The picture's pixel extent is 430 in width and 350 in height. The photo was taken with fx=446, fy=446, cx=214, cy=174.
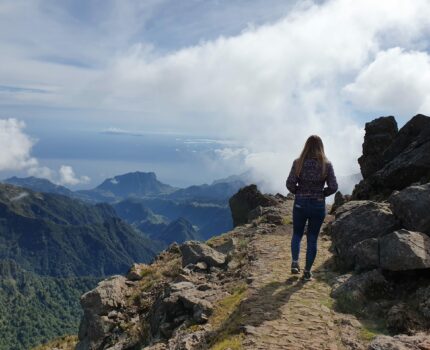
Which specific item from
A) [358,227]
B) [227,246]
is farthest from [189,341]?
[227,246]

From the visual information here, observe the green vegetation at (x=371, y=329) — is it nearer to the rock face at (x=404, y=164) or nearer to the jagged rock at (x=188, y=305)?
the jagged rock at (x=188, y=305)

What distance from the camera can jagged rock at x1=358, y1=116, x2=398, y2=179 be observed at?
124ft

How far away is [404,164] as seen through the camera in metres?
26.9

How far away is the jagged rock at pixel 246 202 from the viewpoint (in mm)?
48375

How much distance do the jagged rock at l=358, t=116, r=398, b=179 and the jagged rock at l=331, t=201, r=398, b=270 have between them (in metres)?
18.6

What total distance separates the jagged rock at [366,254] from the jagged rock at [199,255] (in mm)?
7526

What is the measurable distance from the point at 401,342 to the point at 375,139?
3084 cm

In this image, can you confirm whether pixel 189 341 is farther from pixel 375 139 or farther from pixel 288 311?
pixel 375 139

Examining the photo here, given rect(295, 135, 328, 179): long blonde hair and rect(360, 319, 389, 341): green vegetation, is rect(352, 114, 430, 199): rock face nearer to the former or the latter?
rect(295, 135, 328, 179): long blonde hair

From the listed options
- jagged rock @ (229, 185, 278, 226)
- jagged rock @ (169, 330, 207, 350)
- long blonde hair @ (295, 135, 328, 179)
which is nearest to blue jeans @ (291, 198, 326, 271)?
long blonde hair @ (295, 135, 328, 179)

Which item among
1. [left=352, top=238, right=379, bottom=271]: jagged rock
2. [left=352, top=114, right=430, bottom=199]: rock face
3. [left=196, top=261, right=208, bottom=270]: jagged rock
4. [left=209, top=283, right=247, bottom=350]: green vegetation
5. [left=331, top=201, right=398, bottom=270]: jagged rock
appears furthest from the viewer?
[left=352, top=114, right=430, bottom=199]: rock face

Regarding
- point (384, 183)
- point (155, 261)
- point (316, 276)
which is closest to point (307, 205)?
point (316, 276)

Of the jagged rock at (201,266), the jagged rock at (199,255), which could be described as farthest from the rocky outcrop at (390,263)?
the jagged rock at (201,266)

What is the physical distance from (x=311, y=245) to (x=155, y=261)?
50.9 ft
